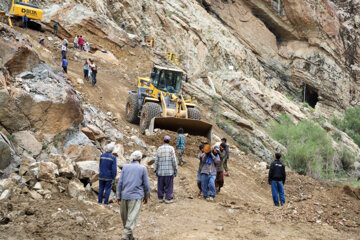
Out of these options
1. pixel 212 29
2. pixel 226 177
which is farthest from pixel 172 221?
pixel 212 29

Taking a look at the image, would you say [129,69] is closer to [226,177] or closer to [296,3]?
[226,177]

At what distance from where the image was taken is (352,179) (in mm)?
22406

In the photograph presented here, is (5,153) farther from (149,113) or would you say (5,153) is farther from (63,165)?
(149,113)

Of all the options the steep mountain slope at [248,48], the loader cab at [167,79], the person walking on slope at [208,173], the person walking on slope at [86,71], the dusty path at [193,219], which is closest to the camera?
the dusty path at [193,219]

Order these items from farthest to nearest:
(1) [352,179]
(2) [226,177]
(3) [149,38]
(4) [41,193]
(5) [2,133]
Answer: (3) [149,38] < (1) [352,179] < (2) [226,177] < (5) [2,133] < (4) [41,193]

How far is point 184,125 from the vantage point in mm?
12961

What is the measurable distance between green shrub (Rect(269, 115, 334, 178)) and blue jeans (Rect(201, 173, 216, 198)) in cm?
1325

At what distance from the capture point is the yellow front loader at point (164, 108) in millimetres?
12727

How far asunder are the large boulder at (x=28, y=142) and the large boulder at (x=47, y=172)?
79 cm

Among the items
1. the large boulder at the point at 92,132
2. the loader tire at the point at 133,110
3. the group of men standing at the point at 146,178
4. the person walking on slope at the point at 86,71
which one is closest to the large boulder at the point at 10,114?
the large boulder at the point at 92,132

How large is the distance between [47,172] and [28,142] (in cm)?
121

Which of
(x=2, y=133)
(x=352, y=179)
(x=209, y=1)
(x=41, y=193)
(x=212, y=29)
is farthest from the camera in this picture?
(x=209, y=1)

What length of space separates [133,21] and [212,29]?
368 inches

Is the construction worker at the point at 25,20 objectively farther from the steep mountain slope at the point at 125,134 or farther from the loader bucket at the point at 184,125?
the loader bucket at the point at 184,125
